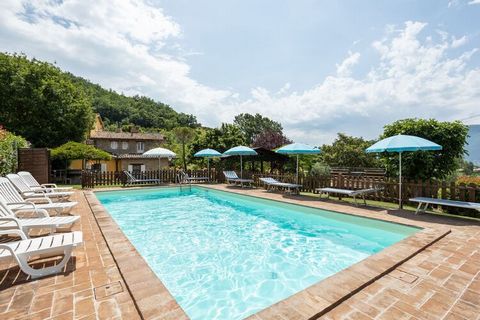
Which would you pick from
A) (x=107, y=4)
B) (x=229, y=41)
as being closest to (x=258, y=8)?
(x=229, y=41)

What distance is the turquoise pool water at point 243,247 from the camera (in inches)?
151

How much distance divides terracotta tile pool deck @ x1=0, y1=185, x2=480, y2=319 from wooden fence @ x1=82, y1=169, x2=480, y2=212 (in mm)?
3815

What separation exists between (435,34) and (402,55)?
4.70 ft

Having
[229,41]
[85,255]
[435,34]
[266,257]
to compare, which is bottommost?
[266,257]

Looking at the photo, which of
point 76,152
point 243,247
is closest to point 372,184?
point 243,247

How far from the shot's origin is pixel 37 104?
21625mm

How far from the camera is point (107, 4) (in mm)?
8172

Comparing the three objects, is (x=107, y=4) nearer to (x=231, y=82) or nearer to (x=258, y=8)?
(x=258, y=8)

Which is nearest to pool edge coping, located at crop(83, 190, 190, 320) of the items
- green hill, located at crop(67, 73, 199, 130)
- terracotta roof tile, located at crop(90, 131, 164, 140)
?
terracotta roof tile, located at crop(90, 131, 164, 140)

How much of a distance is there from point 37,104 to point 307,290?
Result: 27813mm

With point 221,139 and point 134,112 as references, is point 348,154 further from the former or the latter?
point 134,112

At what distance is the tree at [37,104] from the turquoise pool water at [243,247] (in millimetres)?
17911

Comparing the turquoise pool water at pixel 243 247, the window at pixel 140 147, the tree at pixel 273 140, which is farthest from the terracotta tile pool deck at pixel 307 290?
the window at pixel 140 147

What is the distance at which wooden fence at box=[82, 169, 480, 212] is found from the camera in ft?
23.7
